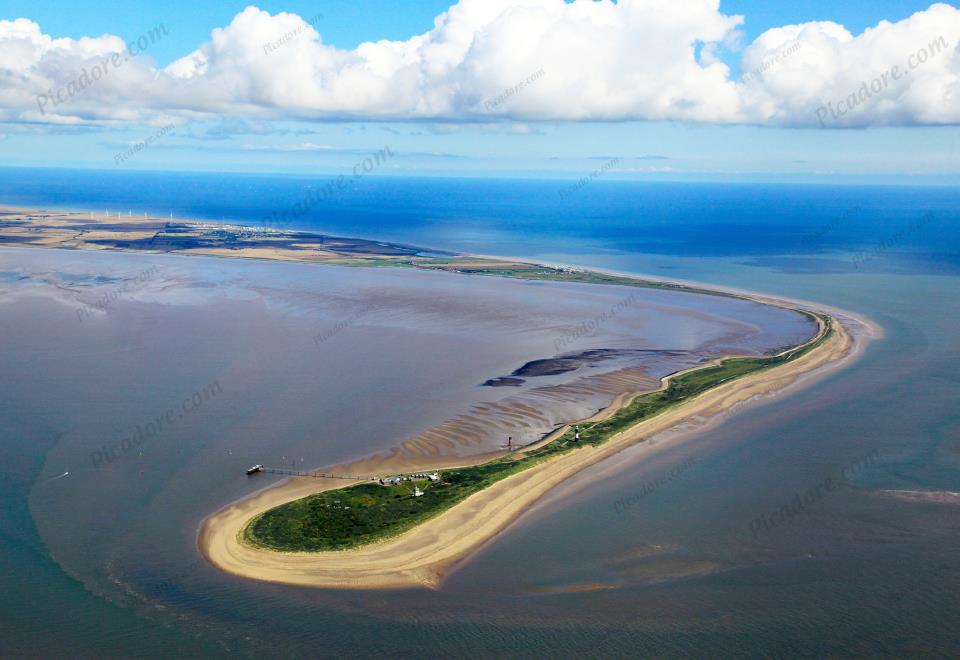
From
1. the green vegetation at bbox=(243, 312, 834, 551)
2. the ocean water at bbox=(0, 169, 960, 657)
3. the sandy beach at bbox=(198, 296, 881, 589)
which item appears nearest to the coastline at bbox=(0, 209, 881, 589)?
the sandy beach at bbox=(198, 296, 881, 589)

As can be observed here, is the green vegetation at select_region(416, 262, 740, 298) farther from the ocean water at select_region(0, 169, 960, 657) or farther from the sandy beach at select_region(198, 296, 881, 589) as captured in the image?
the sandy beach at select_region(198, 296, 881, 589)

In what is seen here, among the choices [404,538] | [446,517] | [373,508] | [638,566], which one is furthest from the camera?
[373,508]

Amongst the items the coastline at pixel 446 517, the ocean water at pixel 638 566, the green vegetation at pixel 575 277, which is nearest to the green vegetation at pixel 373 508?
the coastline at pixel 446 517

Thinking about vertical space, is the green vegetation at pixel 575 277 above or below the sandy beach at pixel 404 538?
above

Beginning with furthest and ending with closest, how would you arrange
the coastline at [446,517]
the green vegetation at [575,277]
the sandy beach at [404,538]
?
1. the green vegetation at [575,277]
2. the coastline at [446,517]
3. the sandy beach at [404,538]

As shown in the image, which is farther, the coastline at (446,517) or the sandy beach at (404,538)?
the coastline at (446,517)

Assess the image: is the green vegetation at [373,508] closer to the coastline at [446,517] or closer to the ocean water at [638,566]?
the coastline at [446,517]

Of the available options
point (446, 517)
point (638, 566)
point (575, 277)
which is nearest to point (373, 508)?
point (446, 517)

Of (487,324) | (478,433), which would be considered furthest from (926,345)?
(478,433)

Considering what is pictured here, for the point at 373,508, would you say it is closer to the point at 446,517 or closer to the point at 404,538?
the point at 404,538
